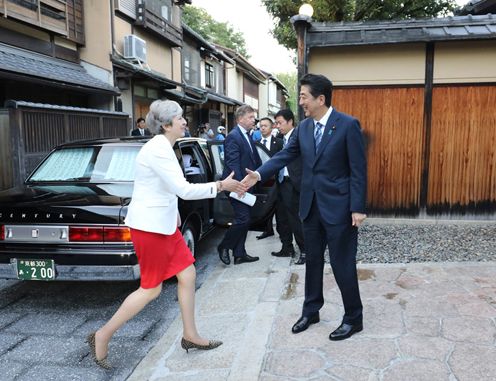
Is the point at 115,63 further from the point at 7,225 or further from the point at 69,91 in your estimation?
the point at 7,225

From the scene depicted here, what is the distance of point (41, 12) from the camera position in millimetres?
11578

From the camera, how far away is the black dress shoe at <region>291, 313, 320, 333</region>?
339cm

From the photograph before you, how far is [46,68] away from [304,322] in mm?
9993

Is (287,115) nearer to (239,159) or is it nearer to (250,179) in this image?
(239,159)

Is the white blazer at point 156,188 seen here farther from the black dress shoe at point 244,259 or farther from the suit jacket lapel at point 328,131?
the black dress shoe at point 244,259

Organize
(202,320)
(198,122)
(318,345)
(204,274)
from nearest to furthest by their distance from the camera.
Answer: (318,345), (202,320), (204,274), (198,122)

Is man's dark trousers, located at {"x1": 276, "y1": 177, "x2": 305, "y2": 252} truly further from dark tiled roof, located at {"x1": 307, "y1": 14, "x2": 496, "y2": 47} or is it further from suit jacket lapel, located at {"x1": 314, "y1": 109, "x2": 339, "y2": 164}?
dark tiled roof, located at {"x1": 307, "y1": 14, "x2": 496, "y2": 47}

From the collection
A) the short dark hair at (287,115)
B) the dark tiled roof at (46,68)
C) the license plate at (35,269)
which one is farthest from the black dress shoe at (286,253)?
the dark tiled roof at (46,68)

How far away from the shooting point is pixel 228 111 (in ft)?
102

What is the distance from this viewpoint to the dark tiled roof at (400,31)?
21.2 feet

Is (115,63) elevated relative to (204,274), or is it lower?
elevated

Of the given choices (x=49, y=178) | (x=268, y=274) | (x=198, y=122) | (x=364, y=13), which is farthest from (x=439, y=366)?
(x=198, y=122)

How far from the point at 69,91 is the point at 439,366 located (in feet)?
41.8

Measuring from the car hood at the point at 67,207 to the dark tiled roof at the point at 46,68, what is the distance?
576 centimetres
